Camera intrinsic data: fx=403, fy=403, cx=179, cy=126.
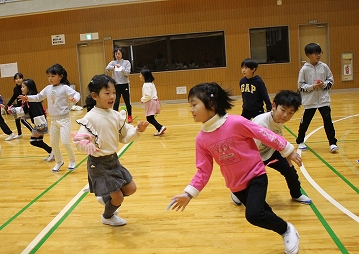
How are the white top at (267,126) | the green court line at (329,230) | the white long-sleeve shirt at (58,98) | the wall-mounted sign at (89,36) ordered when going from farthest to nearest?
1. the wall-mounted sign at (89,36)
2. the white long-sleeve shirt at (58,98)
3. the white top at (267,126)
4. the green court line at (329,230)

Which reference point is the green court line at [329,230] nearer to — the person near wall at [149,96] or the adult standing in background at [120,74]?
the person near wall at [149,96]

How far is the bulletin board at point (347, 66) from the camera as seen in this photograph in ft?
42.8

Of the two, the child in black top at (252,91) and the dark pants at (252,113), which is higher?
the child in black top at (252,91)

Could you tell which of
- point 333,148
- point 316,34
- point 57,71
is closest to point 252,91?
point 333,148

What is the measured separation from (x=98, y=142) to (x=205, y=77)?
10403mm

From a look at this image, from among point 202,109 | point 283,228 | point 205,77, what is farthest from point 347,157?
point 205,77

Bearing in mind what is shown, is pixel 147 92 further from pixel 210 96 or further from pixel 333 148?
pixel 210 96

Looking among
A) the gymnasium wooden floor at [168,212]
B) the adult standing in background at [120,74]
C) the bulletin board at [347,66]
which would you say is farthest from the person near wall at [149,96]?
the bulletin board at [347,66]

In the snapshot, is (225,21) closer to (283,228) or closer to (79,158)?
(79,158)

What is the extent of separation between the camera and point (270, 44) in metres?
13.2

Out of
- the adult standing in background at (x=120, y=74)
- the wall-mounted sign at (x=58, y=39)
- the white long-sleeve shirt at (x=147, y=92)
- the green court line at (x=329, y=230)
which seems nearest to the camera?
the green court line at (x=329, y=230)

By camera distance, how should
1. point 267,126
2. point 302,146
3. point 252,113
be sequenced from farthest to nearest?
1. point 302,146
2. point 252,113
3. point 267,126

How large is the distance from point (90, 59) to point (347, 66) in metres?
8.57

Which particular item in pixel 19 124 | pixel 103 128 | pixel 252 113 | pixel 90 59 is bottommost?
pixel 19 124
